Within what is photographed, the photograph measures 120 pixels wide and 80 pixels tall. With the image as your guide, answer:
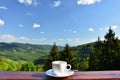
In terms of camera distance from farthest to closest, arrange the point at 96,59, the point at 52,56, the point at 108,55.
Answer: the point at 52,56, the point at 96,59, the point at 108,55

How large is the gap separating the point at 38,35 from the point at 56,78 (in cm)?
Answer: 9489

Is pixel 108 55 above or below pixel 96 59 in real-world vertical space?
above

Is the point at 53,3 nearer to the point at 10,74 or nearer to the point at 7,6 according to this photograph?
the point at 7,6

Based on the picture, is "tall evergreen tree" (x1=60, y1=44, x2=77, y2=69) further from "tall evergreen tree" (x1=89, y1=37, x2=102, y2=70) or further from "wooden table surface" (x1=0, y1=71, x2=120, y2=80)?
"wooden table surface" (x1=0, y1=71, x2=120, y2=80)

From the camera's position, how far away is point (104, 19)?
80.9 m

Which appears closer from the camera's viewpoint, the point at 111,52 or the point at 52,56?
the point at 111,52

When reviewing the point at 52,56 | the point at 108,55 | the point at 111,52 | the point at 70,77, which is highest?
the point at 111,52

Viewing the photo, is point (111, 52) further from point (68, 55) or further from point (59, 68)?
point (59, 68)

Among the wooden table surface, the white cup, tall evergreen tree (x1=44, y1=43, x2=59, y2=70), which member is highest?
tall evergreen tree (x1=44, y1=43, x2=59, y2=70)

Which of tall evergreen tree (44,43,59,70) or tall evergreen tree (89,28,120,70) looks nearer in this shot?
tall evergreen tree (89,28,120,70)

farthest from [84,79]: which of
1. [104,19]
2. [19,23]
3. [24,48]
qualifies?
[24,48]

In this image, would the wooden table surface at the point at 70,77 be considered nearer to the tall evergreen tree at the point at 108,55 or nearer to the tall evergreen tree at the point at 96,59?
the tall evergreen tree at the point at 108,55

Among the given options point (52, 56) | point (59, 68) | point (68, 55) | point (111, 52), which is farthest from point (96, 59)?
point (59, 68)

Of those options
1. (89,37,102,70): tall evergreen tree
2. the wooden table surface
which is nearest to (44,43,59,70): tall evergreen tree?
(89,37,102,70): tall evergreen tree
